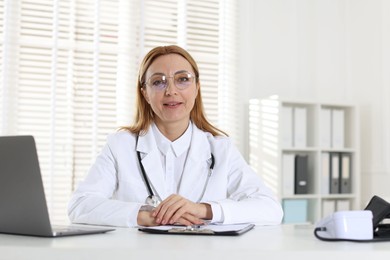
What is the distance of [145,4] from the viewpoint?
4.48m

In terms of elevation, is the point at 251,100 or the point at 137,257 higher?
the point at 251,100

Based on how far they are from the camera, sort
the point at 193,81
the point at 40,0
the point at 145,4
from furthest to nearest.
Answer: the point at 145,4 → the point at 40,0 → the point at 193,81

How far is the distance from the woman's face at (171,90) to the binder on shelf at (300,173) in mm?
2086

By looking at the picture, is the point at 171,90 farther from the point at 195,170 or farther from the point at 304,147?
the point at 304,147

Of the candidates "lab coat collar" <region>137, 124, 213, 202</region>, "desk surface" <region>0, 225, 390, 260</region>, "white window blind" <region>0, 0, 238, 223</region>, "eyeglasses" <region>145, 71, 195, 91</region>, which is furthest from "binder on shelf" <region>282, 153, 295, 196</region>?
"desk surface" <region>0, 225, 390, 260</region>

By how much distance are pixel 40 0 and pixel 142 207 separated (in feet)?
8.94

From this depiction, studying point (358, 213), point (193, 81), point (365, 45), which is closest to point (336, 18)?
point (365, 45)

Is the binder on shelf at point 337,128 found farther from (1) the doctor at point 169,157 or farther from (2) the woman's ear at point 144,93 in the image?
(2) the woman's ear at point 144,93

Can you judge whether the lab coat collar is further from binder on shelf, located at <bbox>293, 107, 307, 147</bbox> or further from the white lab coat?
binder on shelf, located at <bbox>293, 107, 307, 147</bbox>

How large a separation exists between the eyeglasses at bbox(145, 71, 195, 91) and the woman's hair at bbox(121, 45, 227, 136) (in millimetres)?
84

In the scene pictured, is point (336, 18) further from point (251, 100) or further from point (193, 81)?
point (193, 81)

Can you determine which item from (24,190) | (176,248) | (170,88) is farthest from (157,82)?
(176,248)

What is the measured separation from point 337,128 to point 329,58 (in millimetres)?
729

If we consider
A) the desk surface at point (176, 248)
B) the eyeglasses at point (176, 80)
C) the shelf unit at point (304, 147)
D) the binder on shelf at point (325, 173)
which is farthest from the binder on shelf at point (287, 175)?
the desk surface at point (176, 248)
